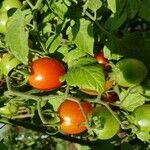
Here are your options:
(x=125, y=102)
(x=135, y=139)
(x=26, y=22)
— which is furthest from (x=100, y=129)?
(x=135, y=139)

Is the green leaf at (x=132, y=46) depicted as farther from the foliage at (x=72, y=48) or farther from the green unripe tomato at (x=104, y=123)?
the green unripe tomato at (x=104, y=123)

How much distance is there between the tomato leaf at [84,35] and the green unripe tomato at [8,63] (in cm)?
17

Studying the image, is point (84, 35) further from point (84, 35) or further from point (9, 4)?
point (9, 4)

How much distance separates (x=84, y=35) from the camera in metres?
1.44

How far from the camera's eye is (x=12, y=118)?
170 cm

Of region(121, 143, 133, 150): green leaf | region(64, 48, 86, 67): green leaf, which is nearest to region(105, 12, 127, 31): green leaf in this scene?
region(64, 48, 86, 67): green leaf

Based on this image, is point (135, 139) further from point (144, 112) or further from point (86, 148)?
point (144, 112)

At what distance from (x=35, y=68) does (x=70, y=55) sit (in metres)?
0.10

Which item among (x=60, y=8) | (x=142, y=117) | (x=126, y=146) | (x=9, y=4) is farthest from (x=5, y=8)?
(x=126, y=146)

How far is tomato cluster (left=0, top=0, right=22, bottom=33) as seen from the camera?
154 centimetres

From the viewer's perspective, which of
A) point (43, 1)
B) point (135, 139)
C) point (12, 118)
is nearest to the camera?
point (43, 1)

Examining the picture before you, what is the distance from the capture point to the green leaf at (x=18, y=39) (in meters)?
1.35

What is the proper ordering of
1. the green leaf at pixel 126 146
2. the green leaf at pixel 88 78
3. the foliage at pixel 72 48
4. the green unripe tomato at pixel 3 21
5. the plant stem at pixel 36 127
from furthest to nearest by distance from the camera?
1. the green leaf at pixel 126 146
2. the plant stem at pixel 36 127
3. the green unripe tomato at pixel 3 21
4. the foliage at pixel 72 48
5. the green leaf at pixel 88 78

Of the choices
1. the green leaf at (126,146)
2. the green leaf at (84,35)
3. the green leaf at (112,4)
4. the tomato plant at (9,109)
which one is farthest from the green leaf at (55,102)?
the green leaf at (126,146)
